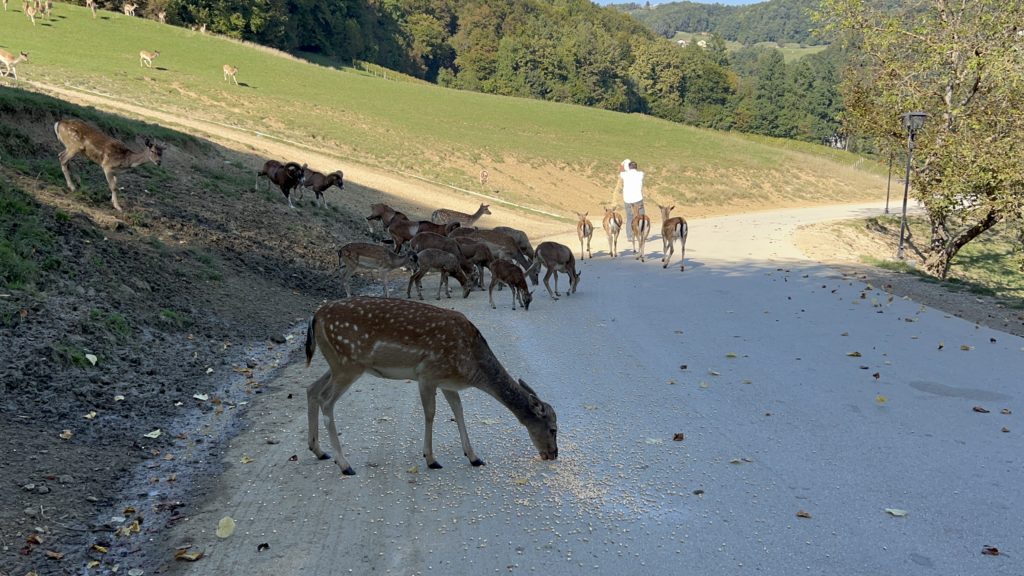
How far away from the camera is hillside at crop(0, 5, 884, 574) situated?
6434mm

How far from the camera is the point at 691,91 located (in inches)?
4801

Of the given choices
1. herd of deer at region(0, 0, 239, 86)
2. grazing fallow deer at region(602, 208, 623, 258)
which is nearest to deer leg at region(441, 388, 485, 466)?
grazing fallow deer at region(602, 208, 623, 258)

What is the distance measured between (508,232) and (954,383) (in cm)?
1122

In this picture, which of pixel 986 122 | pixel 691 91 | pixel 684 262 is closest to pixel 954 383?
pixel 684 262

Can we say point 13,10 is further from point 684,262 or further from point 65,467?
point 65,467

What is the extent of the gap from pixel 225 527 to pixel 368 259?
9522 millimetres

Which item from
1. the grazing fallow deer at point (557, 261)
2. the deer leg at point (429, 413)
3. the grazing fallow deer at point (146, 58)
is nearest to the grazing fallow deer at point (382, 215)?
the grazing fallow deer at point (557, 261)

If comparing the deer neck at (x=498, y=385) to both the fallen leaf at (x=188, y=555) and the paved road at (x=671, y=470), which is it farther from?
the fallen leaf at (x=188, y=555)

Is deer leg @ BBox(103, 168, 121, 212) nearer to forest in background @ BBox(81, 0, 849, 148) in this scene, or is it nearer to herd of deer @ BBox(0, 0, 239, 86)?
herd of deer @ BBox(0, 0, 239, 86)

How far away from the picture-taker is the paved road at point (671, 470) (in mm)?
5273

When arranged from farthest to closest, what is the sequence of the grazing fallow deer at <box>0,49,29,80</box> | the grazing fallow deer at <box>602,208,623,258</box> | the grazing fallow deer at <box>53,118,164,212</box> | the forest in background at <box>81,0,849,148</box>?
the forest in background at <box>81,0,849,148</box>
the grazing fallow deer at <box>0,49,29,80</box>
the grazing fallow deer at <box>602,208,623,258</box>
the grazing fallow deer at <box>53,118,164,212</box>

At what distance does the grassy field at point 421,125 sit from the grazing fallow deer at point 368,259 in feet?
73.5

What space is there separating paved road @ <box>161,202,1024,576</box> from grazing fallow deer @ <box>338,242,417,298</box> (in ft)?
14.2

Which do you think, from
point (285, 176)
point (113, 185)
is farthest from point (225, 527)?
point (285, 176)
